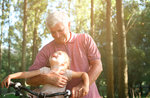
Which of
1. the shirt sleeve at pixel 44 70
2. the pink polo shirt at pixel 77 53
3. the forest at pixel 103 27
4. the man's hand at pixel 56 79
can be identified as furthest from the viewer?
the forest at pixel 103 27

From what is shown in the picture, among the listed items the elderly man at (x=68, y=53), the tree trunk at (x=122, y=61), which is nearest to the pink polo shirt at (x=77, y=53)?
the elderly man at (x=68, y=53)

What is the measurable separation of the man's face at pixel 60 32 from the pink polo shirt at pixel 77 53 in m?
0.16

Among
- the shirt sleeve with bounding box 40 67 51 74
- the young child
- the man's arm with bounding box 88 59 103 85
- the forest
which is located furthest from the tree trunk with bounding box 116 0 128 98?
the shirt sleeve with bounding box 40 67 51 74

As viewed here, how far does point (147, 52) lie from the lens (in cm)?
2838

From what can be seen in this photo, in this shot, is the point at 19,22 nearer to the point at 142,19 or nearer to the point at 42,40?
the point at 42,40

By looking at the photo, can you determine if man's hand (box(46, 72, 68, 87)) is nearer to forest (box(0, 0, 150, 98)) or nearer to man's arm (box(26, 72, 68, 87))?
man's arm (box(26, 72, 68, 87))

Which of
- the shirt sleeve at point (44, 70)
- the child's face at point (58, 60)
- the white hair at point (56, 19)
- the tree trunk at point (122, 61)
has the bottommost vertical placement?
the tree trunk at point (122, 61)

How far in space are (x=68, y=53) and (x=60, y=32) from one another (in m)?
0.38

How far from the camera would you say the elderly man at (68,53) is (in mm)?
2645

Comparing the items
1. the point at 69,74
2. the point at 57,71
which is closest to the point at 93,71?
the point at 69,74

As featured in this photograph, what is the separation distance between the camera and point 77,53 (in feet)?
9.60

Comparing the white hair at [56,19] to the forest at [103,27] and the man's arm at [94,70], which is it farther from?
the forest at [103,27]

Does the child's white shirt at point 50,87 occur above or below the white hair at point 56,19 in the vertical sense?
below

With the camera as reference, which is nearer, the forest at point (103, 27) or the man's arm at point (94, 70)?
the man's arm at point (94, 70)
